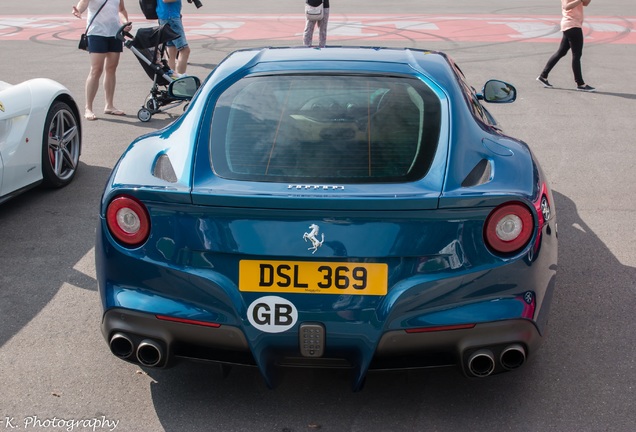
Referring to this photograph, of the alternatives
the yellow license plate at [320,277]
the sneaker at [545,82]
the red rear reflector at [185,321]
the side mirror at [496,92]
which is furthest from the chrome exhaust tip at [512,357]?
the sneaker at [545,82]

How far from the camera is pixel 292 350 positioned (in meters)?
3.30

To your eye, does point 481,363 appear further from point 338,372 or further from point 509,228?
point 338,372

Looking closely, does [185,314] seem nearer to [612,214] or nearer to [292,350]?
[292,350]

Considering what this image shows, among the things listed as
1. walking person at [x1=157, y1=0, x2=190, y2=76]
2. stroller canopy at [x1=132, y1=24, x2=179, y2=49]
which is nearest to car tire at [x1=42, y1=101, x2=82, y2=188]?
stroller canopy at [x1=132, y1=24, x2=179, y2=49]

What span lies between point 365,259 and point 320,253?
0.54 ft

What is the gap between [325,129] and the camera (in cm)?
370

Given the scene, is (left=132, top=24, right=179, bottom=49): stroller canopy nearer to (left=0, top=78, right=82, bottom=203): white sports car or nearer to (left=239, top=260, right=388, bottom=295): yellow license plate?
(left=0, top=78, right=82, bottom=203): white sports car

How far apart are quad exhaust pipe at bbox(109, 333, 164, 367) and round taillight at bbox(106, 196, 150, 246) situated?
39cm

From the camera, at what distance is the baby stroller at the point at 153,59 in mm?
9594

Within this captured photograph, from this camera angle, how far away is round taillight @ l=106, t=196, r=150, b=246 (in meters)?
3.34

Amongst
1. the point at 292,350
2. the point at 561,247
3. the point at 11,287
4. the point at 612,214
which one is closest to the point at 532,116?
the point at 612,214

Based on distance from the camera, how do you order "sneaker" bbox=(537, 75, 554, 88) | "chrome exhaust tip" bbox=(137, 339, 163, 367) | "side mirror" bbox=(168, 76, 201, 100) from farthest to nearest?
"sneaker" bbox=(537, 75, 554, 88), "side mirror" bbox=(168, 76, 201, 100), "chrome exhaust tip" bbox=(137, 339, 163, 367)

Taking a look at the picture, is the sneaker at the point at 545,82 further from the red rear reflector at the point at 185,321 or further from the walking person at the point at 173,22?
the red rear reflector at the point at 185,321

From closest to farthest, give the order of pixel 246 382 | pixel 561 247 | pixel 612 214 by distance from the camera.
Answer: pixel 246 382 < pixel 561 247 < pixel 612 214
